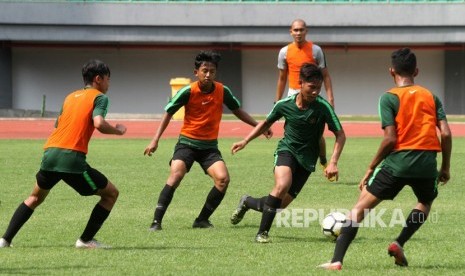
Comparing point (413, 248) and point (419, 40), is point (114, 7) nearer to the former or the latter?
point (419, 40)

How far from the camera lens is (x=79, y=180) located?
396 inches

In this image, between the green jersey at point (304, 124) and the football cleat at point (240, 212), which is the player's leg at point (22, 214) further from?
the football cleat at point (240, 212)

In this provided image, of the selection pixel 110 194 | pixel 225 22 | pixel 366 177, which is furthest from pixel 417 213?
pixel 225 22

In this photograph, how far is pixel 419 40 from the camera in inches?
1781

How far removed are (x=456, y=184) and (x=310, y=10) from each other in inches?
1145

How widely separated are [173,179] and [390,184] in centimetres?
373

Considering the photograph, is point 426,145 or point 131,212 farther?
point 131,212

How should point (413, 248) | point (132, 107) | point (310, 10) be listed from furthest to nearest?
point (132, 107), point (310, 10), point (413, 248)

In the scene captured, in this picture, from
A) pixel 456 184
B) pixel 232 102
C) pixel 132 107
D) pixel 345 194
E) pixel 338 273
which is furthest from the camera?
pixel 132 107

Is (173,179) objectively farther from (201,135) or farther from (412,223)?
(412,223)

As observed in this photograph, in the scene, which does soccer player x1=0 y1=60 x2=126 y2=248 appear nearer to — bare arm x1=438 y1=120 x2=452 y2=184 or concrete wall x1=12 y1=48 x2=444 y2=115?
bare arm x1=438 y1=120 x2=452 y2=184

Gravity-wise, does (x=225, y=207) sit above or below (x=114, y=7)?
below

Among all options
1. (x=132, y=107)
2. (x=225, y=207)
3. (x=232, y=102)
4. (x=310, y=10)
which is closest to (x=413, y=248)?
(x=232, y=102)

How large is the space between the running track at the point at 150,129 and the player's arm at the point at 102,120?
20.0m
